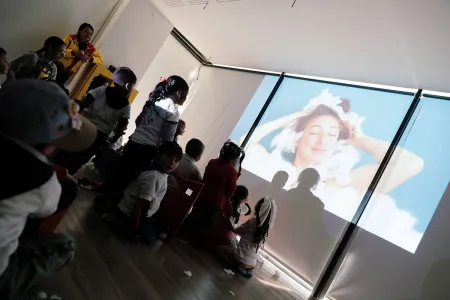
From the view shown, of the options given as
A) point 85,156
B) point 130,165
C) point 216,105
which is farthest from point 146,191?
point 216,105

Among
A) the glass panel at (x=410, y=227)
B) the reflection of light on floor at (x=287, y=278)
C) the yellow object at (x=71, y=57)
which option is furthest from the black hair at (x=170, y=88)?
the glass panel at (x=410, y=227)

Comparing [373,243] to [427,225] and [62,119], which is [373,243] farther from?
[62,119]

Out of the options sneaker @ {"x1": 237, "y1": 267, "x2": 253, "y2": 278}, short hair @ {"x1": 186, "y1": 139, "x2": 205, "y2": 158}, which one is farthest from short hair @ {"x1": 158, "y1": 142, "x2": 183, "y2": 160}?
sneaker @ {"x1": 237, "y1": 267, "x2": 253, "y2": 278}

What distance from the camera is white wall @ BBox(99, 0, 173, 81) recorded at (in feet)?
14.0

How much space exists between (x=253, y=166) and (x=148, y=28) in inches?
103

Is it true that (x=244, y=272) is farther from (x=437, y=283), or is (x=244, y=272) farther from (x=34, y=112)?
(x=34, y=112)

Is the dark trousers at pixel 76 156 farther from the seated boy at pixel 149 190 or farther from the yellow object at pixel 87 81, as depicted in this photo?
the yellow object at pixel 87 81

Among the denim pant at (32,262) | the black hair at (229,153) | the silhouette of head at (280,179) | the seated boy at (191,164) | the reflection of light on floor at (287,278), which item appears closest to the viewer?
the denim pant at (32,262)

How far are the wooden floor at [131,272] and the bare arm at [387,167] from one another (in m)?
1.61

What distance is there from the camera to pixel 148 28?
4594 mm

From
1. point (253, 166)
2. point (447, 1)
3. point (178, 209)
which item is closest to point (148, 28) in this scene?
point (253, 166)

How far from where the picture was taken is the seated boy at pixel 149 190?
1976 millimetres

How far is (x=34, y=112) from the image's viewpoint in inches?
32.0

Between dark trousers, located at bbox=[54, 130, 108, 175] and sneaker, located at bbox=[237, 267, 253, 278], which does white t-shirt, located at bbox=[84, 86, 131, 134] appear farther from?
sneaker, located at bbox=[237, 267, 253, 278]
